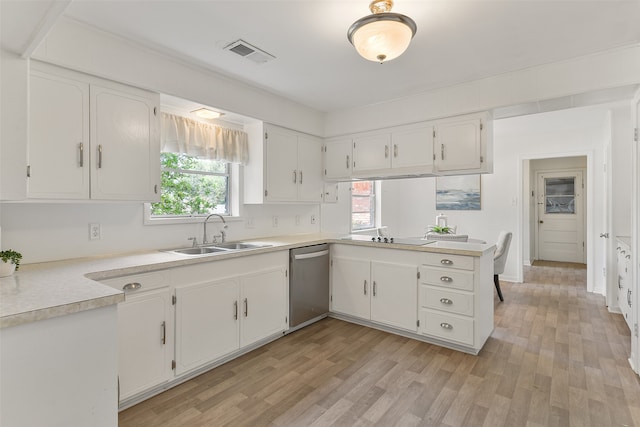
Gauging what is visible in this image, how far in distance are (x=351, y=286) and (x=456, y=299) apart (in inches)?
43.9

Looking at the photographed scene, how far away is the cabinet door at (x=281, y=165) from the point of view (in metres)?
3.53

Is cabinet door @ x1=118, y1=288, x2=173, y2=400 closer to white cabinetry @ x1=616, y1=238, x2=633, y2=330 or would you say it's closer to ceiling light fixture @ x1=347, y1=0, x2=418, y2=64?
ceiling light fixture @ x1=347, y1=0, x2=418, y2=64

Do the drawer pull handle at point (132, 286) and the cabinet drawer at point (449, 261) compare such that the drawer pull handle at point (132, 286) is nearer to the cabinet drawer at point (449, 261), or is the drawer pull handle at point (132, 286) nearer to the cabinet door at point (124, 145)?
the cabinet door at point (124, 145)

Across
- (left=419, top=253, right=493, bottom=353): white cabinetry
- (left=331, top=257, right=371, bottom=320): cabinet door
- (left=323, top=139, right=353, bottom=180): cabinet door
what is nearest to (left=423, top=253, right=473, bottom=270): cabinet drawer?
(left=419, top=253, right=493, bottom=353): white cabinetry

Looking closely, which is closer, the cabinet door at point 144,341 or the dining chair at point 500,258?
the cabinet door at point 144,341

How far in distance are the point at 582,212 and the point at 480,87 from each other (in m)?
6.10

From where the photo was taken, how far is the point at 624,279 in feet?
11.2

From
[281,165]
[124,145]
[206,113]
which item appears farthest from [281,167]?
[124,145]

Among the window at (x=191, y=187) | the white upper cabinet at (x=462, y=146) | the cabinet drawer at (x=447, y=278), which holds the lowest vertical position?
the cabinet drawer at (x=447, y=278)

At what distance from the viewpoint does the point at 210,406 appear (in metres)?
2.11

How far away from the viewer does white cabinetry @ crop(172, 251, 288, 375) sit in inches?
92.9

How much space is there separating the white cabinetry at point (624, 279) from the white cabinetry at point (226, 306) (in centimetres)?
334

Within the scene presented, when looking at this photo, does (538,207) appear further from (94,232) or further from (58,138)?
(58,138)

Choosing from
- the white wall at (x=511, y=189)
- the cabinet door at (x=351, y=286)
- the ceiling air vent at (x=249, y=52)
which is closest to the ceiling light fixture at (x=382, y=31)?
the ceiling air vent at (x=249, y=52)
